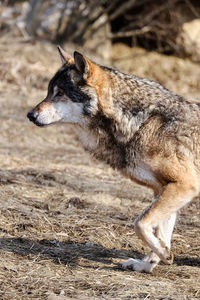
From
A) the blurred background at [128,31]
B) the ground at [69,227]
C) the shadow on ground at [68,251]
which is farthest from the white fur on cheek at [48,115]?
the blurred background at [128,31]

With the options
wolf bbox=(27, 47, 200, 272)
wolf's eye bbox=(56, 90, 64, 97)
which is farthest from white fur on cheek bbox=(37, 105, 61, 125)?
wolf's eye bbox=(56, 90, 64, 97)

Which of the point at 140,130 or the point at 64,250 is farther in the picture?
the point at 64,250

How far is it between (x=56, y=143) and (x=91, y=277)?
6.00 meters

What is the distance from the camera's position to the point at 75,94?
609 cm

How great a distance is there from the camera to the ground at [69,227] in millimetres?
5047

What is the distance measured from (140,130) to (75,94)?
80cm

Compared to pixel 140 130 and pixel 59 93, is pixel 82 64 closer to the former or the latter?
pixel 59 93

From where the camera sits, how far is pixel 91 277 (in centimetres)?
529

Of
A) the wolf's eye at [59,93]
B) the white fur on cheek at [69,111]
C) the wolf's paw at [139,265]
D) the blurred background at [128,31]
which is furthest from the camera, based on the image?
the blurred background at [128,31]

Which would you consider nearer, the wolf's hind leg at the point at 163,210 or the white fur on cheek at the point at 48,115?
the wolf's hind leg at the point at 163,210

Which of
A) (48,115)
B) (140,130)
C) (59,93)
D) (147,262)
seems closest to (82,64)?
(59,93)

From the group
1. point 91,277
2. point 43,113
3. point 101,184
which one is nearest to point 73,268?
point 91,277

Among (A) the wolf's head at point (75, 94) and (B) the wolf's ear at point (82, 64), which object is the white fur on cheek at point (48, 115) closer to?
(A) the wolf's head at point (75, 94)

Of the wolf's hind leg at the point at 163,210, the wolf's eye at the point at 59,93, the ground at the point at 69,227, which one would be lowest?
the ground at the point at 69,227
